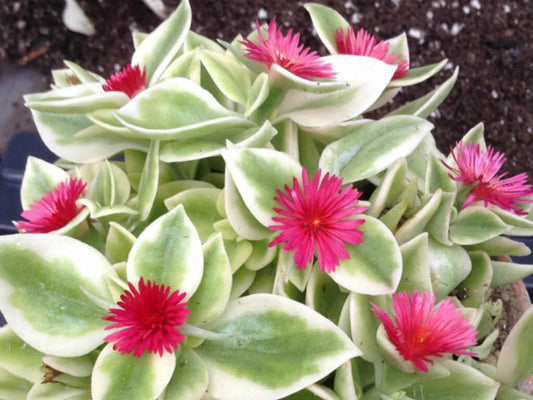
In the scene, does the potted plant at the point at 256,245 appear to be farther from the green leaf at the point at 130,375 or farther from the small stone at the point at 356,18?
the small stone at the point at 356,18

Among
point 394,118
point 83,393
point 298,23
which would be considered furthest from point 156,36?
point 298,23

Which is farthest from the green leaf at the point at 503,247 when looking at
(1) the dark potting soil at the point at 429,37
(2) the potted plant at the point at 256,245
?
(1) the dark potting soil at the point at 429,37

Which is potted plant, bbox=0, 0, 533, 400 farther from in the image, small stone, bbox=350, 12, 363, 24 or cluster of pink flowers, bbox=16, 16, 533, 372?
small stone, bbox=350, 12, 363, 24

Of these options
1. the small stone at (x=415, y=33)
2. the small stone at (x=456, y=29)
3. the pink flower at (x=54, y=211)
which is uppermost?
the pink flower at (x=54, y=211)

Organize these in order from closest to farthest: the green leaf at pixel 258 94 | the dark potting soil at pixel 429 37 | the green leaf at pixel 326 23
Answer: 1. the green leaf at pixel 258 94
2. the green leaf at pixel 326 23
3. the dark potting soil at pixel 429 37

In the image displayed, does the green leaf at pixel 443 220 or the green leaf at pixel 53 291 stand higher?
the green leaf at pixel 443 220

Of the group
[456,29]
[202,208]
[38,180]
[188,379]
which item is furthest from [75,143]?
[456,29]

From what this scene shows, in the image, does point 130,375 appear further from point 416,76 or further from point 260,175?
point 416,76
